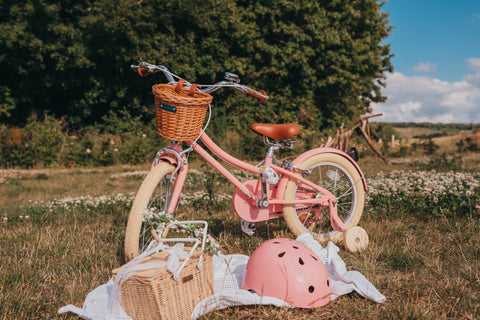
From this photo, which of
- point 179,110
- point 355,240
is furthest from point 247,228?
point 179,110

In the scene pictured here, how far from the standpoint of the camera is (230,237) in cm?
394

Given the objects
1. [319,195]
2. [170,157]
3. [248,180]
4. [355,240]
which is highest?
[170,157]

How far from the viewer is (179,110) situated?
299 centimetres

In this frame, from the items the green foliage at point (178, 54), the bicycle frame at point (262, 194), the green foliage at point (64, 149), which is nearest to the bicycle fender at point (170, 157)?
the bicycle frame at point (262, 194)

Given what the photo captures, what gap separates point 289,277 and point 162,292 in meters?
0.86

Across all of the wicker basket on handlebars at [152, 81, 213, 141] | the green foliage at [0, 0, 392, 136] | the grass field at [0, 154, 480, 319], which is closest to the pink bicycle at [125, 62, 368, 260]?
the wicker basket on handlebars at [152, 81, 213, 141]

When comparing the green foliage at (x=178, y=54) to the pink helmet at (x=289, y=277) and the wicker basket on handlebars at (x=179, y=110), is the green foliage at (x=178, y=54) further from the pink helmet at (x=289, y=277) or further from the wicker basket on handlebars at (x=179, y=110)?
the pink helmet at (x=289, y=277)

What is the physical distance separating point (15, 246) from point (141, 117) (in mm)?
12921

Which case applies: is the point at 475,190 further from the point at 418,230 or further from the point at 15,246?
the point at 15,246

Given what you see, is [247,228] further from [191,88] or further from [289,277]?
[191,88]

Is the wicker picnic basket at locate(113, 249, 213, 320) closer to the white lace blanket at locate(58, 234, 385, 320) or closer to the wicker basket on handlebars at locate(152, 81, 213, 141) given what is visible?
the white lace blanket at locate(58, 234, 385, 320)

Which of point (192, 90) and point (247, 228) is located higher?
point (192, 90)

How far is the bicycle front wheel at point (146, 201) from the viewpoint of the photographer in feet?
9.48

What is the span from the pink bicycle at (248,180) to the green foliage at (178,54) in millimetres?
9088
